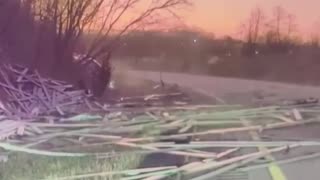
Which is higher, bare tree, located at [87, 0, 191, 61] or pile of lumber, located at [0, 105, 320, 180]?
bare tree, located at [87, 0, 191, 61]

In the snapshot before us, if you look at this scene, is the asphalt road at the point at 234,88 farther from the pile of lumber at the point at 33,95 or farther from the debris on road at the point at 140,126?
the pile of lumber at the point at 33,95

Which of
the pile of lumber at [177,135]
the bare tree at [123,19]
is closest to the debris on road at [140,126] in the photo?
the pile of lumber at [177,135]

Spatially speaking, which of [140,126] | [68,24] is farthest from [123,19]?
[140,126]

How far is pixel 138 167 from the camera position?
41.8 inches

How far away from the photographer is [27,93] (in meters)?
1.10

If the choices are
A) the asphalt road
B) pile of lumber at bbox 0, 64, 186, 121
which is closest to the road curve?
the asphalt road

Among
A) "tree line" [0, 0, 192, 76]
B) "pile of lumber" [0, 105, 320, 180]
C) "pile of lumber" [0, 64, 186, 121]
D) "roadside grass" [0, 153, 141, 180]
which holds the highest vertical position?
"tree line" [0, 0, 192, 76]

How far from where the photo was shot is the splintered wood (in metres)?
1.10

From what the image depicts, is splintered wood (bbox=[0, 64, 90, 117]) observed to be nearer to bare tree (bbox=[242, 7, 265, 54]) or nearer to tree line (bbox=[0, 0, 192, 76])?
tree line (bbox=[0, 0, 192, 76])

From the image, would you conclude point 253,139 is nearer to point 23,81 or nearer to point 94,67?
point 94,67

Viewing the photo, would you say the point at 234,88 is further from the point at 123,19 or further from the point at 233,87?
the point at 123,19

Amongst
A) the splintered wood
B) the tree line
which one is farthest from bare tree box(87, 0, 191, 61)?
the splintered wood

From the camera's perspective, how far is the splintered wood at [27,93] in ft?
3.61

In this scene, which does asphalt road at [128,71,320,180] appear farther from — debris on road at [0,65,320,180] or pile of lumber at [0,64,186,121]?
pile of lumber at [0,64,186,121]
